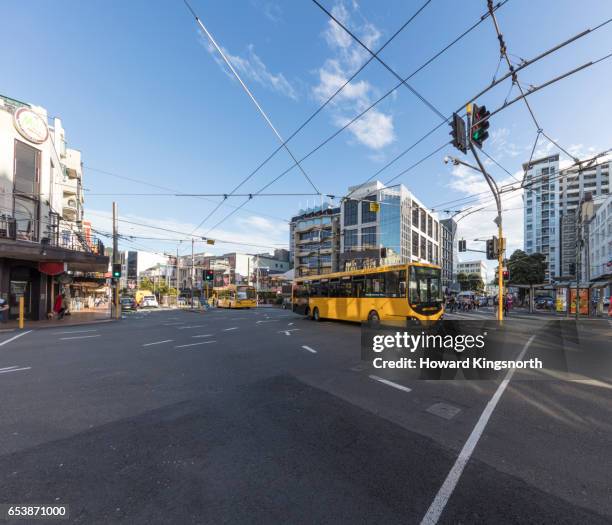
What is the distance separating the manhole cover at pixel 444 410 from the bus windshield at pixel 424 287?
8.74 meters

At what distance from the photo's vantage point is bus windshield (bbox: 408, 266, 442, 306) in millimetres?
13578

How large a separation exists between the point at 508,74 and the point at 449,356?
729 centimetres

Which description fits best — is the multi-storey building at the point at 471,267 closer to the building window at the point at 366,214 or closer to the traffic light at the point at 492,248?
the building window at the point at 366,214

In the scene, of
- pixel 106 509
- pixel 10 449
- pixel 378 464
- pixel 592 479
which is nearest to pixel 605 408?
pixel 592 479

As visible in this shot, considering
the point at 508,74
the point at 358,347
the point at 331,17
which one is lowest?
the point at 358,347

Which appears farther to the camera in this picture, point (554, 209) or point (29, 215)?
point (554, 209)

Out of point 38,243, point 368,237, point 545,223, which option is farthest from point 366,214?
point 545,223

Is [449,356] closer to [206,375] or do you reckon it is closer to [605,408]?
[605,408]

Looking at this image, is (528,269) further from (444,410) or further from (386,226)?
(444,410)

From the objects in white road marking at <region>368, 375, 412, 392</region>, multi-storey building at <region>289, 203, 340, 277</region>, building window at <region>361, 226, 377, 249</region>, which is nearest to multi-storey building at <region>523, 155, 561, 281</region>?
building window at <region>361, 226, 377, 249</region>

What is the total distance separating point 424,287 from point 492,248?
5012 mm

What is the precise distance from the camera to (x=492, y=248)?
51.9 ft

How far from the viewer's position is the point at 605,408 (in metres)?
4.99

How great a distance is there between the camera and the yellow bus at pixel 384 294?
13.6m
